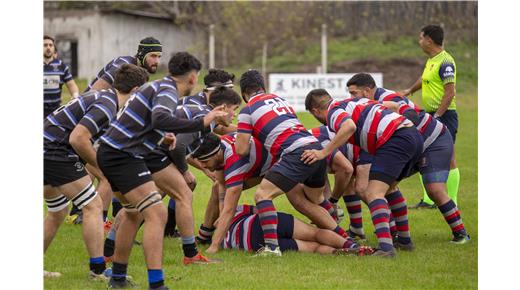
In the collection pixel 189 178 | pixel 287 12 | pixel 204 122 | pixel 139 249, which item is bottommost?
pixel 139 249

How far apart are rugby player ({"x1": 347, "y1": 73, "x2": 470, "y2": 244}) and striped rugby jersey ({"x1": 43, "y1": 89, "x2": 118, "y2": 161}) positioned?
9.05 feet

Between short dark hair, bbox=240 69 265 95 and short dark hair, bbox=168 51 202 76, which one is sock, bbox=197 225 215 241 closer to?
A: short dark hair, bbox=240 69 265 95

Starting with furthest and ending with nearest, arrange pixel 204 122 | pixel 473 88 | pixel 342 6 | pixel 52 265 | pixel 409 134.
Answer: pixel 342 6, pixel 473 88, pixel 409 134, pixel 52 265, pixel 204 122

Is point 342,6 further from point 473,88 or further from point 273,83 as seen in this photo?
point 273,83

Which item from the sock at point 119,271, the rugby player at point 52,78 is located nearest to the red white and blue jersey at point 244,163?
the sock at point 119,271

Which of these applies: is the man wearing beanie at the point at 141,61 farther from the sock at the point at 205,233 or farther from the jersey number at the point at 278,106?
the sock at the point at 205,233

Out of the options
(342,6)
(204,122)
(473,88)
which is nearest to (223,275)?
(204,122)

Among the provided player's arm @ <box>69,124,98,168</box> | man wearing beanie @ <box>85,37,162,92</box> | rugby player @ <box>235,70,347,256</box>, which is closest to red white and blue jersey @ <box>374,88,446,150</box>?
rugby player @ <box>235,70,347,256</box>

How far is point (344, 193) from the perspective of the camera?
9312 millimetres

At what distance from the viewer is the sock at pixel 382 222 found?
7.94m

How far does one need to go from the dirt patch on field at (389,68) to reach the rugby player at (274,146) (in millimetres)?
23595

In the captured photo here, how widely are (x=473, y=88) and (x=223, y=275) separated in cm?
2388

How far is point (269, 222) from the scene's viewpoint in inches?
315

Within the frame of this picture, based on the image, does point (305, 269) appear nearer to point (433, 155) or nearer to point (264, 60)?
point (433, 155)
